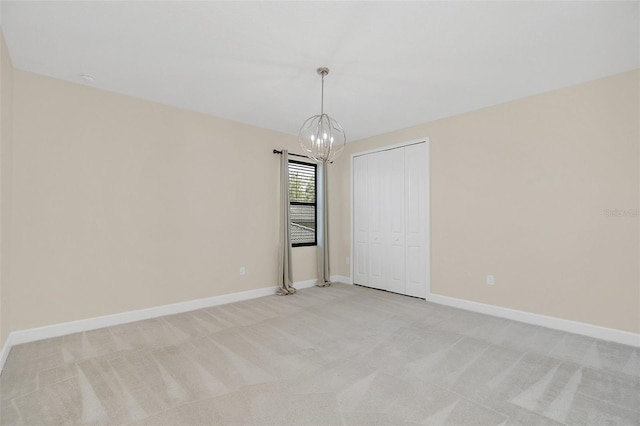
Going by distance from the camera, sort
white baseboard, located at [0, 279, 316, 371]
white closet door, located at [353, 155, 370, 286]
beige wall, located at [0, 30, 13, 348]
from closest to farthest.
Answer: beige wall, located at [0, 30, 13, 348], white baseboard, located at [0, 279, 316, 371], white closet door, located at [353, 155, 370, 286]

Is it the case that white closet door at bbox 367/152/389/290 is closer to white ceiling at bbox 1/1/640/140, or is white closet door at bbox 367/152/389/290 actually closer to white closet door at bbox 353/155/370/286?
white closet door at bbox 353/155/370/286

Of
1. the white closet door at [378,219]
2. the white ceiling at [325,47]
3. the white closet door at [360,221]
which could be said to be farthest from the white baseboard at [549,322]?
the white ceiling at [325,47]

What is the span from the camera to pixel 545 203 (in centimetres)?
348

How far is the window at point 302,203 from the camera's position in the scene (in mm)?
5289

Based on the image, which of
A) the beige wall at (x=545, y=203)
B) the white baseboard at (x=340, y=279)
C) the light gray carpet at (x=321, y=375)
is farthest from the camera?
the white baseboard at (x=340, y=279)

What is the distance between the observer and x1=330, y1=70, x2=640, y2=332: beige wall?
3021 millimetres

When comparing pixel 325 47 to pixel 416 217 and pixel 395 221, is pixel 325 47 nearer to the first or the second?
pixel 416 217

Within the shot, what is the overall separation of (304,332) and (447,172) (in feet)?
9.58

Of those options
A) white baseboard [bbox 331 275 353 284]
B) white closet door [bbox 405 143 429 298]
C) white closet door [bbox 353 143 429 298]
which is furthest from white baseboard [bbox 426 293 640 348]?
white baseboard [bbox 331 275 353 284]

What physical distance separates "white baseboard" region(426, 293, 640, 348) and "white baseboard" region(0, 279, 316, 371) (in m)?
2.81

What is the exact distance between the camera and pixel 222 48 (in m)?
2.62

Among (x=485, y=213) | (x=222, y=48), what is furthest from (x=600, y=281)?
(x=222, y=48)

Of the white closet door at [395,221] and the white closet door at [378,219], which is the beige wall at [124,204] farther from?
the white closet door at [395,221]

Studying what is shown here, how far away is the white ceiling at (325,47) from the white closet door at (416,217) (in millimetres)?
1124
